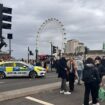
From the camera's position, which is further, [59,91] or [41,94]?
[59,91]

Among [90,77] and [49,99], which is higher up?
[90,77]

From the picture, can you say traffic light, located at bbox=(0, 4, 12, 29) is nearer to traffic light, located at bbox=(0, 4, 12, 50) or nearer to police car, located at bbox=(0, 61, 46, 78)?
traffic light, located at bbox=(0, 4, 12, 50)

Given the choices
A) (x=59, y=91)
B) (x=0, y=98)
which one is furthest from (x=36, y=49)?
(x=0, y=98)

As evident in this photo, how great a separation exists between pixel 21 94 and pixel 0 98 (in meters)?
1.74

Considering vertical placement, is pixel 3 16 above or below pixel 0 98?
above

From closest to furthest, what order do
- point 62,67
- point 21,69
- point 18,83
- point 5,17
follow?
point 5,17
point 62,67
point 18,83
point 21,69

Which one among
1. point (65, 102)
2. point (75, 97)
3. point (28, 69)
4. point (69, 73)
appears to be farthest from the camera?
point (28, 69)

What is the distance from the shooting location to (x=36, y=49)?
204 feet

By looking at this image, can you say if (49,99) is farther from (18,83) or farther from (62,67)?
(18,83)

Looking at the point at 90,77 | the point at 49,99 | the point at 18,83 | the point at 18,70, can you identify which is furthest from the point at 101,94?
the point at 18,70

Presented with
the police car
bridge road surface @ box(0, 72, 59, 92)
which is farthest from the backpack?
the police car

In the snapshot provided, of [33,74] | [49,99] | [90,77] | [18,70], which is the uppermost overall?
[18,70]

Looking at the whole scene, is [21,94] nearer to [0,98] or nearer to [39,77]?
[0,98]

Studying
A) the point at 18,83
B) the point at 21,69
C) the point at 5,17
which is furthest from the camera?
the point at 21,69
